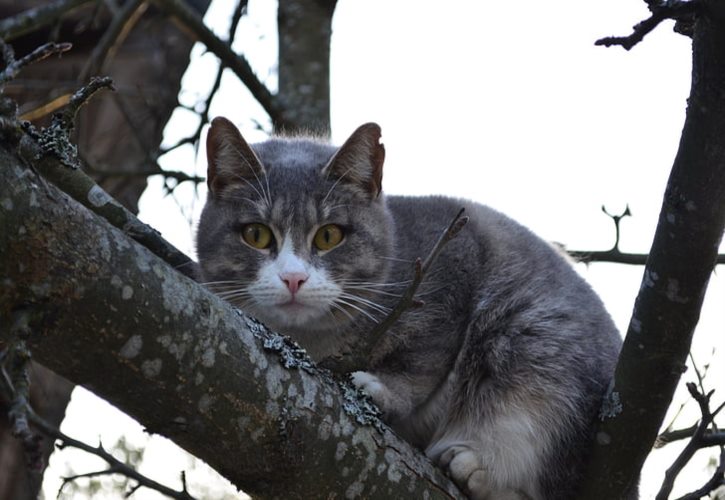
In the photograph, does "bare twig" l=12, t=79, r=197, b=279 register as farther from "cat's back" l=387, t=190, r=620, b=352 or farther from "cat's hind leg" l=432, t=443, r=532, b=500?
"cat's hind leg" l=432, t=443, r=532, b=500

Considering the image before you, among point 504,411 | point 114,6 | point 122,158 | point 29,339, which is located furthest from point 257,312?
point 122,158

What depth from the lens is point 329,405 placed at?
257cm

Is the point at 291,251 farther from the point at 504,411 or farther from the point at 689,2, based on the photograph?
the point at 689,2

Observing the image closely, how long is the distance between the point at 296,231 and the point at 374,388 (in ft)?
2.38

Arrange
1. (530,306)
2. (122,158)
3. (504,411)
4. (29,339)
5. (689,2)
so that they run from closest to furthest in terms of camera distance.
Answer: (29,339), (689,2), (504,411), (530,306), (122,158)

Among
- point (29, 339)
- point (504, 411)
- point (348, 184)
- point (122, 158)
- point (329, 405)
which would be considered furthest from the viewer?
point (122, 158)

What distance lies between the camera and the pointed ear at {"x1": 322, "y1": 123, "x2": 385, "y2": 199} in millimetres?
3740

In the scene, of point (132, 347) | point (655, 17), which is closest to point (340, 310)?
point (132, 347)

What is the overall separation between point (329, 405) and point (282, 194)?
4.37 feet

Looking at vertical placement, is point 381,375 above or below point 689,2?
below

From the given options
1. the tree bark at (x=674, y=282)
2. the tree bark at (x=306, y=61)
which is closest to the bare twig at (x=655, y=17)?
the tree bark at (x=674, y=282)

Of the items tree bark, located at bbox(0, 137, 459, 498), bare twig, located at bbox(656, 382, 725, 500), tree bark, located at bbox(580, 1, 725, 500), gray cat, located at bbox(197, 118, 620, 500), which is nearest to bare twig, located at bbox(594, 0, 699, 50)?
tree bark, located at bbox(580, 1, 725, 500)

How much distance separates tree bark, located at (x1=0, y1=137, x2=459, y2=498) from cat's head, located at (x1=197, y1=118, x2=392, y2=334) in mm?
744

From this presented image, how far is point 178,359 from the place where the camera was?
2.11 m
